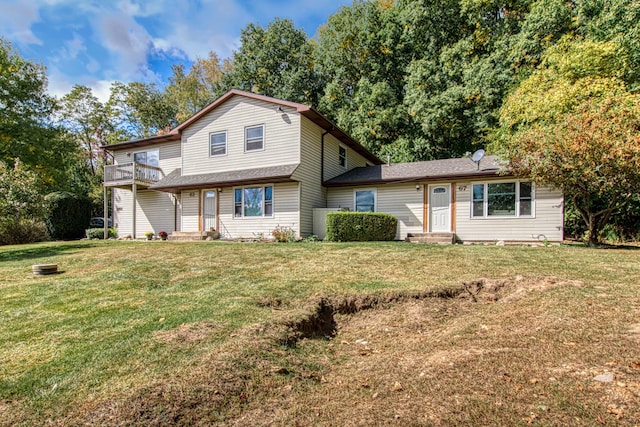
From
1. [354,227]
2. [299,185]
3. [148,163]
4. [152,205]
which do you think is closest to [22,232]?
[152,205]

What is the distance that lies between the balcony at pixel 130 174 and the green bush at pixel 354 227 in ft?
35.4


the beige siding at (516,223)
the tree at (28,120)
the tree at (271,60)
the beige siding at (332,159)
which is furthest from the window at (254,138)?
the tree at (28,120)

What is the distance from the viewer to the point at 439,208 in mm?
13656

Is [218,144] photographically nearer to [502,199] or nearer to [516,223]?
[502,199]

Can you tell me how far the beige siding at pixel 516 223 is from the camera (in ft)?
39.3

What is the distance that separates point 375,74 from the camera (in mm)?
23516

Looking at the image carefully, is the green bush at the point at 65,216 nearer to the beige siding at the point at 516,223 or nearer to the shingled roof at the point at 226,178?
the shingled roof at the point at 226,178

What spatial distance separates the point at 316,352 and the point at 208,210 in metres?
13.2

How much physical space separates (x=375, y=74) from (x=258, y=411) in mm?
24480

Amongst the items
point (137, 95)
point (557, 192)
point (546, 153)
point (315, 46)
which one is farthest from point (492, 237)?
point (137, 95)

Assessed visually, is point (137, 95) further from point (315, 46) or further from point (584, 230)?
point (584, 230)

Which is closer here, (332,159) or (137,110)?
(332,159)

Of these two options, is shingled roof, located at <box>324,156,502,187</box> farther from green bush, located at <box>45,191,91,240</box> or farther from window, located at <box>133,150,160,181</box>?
green bush, located at <box>45,191,91,240</box>

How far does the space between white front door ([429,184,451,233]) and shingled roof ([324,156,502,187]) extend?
58 cm
